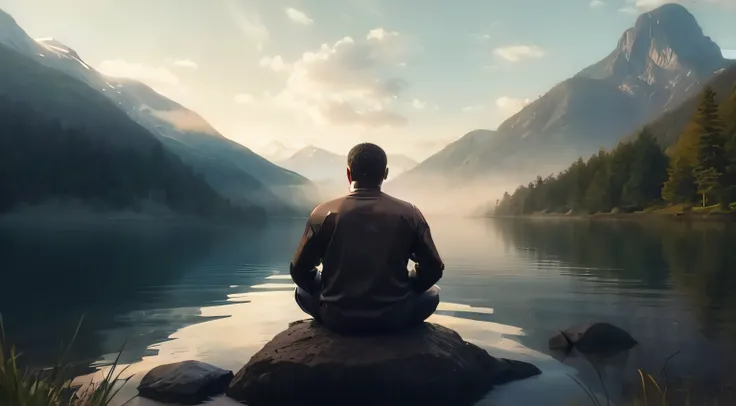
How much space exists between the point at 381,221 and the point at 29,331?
8.96m

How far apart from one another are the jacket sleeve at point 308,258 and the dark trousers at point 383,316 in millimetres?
122

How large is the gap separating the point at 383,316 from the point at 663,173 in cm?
11265

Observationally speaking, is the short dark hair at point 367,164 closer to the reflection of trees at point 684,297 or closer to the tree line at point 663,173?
the reflection of trees at point 684,297

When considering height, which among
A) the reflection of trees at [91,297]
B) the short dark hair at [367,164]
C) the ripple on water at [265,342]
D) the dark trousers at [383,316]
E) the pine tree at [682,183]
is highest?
the pine tree at [682,183]

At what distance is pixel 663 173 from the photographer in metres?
109

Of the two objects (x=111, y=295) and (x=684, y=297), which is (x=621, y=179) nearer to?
(x=684, y=297)

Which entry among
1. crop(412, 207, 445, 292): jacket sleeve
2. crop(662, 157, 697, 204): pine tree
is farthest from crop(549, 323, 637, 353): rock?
crop(662, 157, 697, 204): pine tree

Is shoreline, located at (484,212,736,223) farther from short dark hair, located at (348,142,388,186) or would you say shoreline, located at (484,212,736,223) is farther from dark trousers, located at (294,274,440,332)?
short dark hair, located at (348,142,388,186)

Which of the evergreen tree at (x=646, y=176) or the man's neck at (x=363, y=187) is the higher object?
the evergreen tree at (x=646, y=176)

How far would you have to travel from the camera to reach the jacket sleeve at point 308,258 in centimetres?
828

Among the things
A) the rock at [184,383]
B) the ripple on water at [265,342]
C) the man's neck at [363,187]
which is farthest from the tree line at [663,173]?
the rock at [184,383]

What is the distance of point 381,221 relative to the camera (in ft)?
26.6

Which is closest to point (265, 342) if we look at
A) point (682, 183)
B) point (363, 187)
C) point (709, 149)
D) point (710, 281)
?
point (363, 187)

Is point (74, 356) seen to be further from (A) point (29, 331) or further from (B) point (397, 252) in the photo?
(B) point (397, 252)
